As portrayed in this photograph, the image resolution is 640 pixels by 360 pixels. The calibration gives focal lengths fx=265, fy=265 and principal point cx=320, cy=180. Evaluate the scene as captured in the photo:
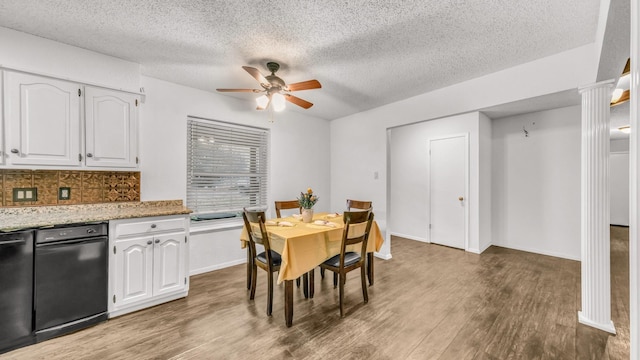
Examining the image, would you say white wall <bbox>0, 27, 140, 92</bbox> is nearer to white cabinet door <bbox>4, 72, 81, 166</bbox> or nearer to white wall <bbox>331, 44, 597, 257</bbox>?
white cabinet door <bbox>4, 72, 81, 166</bbox>

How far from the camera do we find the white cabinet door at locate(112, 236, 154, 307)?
2438 mm

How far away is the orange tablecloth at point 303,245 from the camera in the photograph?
2.28m

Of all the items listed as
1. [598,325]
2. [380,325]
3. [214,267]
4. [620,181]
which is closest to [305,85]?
[380,325]

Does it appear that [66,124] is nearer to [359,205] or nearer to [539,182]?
[359,205]

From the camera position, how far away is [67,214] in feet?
8.27

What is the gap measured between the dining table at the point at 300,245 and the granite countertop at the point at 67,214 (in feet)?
3.66

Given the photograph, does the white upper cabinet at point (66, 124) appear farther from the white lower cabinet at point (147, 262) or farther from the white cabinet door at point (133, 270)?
the white cabinet door at point (133, 270)

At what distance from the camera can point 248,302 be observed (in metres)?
2.74

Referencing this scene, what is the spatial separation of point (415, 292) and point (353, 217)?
1.26 meters

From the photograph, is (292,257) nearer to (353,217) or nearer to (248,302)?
(353,217)

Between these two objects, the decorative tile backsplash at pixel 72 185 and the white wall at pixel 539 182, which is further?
the white wall at pixel 539 182

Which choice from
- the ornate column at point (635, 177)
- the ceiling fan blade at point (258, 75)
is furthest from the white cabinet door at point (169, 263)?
the ornate column at point (635, 177)

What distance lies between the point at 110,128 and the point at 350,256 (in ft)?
9.09

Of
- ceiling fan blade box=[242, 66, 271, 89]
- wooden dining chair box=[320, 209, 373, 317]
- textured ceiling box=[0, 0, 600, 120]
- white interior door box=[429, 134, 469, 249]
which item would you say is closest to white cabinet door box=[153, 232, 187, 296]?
wooden dining chair box=[320, 209, 373, 317]
